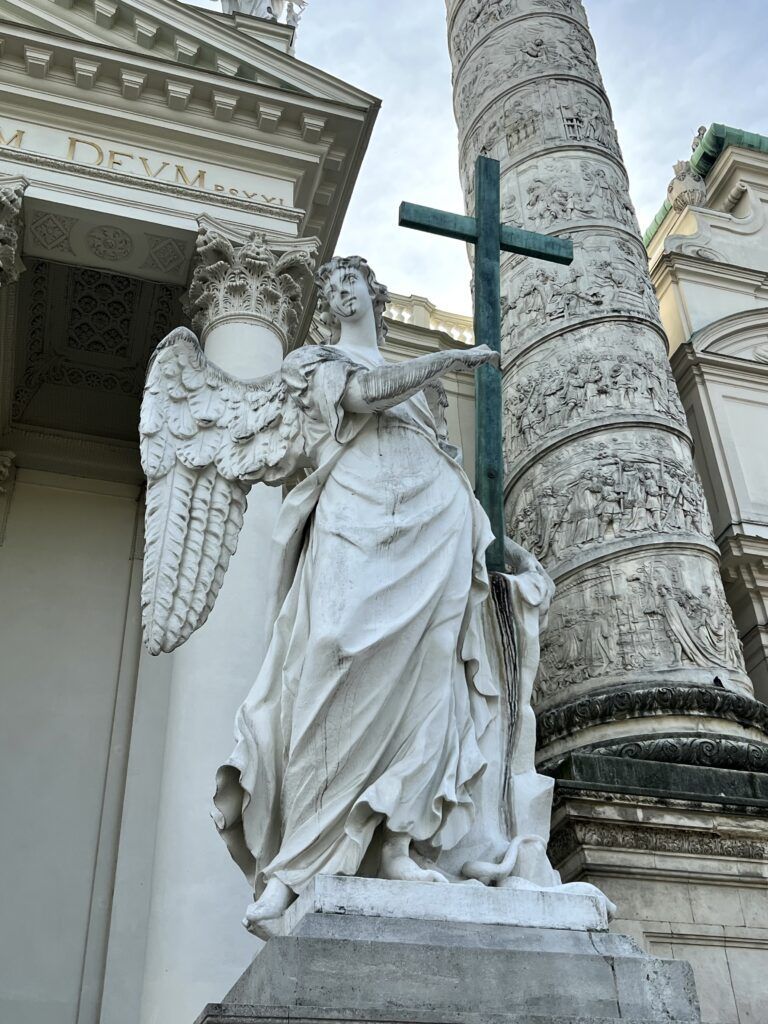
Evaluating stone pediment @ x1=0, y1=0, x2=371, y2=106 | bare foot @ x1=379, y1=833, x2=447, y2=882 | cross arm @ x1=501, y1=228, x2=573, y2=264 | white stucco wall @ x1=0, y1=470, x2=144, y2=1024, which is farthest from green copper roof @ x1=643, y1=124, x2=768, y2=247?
bare foot @ x1=379, y1=833, x2=447, y2=882

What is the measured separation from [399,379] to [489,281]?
1.31 m

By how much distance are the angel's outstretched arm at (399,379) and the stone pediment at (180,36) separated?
781 cm

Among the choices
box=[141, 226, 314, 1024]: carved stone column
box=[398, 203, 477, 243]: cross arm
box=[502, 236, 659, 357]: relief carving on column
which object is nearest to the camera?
box=[398, 203, 477, 243]: cross arm

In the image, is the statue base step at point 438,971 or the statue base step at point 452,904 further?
the statue base step at point 452,904

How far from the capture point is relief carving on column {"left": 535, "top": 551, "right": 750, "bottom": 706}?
727cm

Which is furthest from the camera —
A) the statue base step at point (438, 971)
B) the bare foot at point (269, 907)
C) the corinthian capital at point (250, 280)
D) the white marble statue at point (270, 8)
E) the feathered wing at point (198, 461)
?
the white marble statue at point (270, 8)

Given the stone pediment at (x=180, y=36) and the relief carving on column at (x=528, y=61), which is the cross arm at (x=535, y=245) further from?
the stone pediment at (x=180, y=36)

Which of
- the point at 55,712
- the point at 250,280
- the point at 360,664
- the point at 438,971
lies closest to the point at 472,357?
the point at 360,664

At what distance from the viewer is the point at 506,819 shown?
344cm

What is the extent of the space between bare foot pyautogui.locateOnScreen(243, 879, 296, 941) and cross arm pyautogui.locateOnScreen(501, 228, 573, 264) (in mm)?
3138

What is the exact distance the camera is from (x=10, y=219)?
954cm

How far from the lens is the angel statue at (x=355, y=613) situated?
10.2ft

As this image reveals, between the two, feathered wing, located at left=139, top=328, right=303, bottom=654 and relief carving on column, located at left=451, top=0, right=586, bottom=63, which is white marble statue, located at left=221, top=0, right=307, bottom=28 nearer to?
relief carving on column, located at left=451, top=0, right=586, bottom=63

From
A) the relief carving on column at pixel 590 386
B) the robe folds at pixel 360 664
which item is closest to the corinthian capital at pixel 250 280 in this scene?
the relief carving on column at pixel 590 386
